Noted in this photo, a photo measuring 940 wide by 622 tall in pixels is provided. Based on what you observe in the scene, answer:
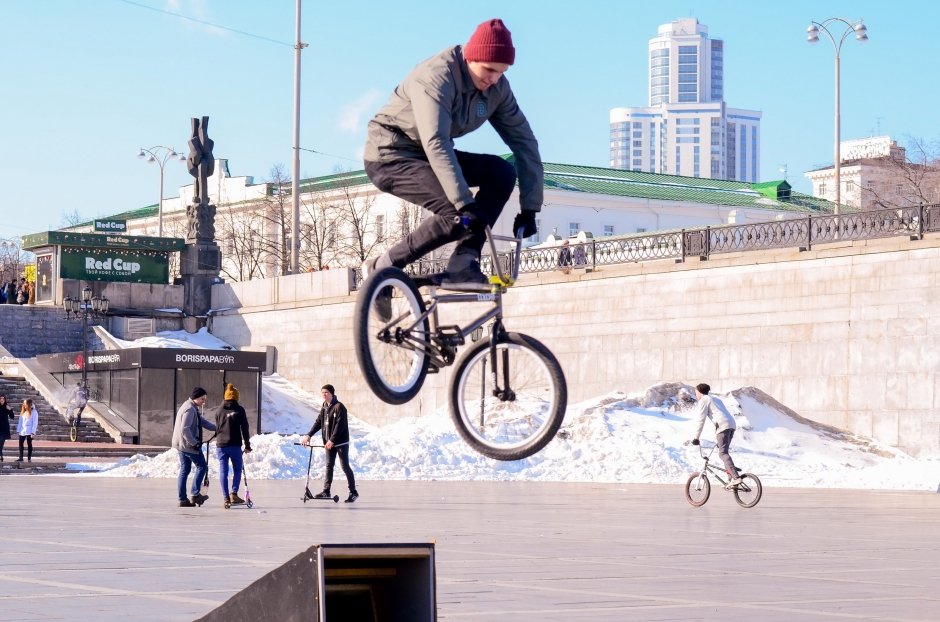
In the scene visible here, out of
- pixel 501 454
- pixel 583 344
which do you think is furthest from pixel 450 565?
pixel 583 344

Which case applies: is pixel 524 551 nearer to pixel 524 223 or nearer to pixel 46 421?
pixel 524 223

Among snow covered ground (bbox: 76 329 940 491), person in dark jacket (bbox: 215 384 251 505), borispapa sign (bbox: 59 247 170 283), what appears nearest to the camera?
person in dark jacket (bbox: 215 384 251 505)

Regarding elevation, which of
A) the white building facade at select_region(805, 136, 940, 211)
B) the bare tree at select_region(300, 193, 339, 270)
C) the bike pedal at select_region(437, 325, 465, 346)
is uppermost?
the white building facade at select_region(805, 136, 940, 211)

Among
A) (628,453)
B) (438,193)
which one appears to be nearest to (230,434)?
(628,453)

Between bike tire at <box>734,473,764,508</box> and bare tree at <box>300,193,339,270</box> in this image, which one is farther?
bare tree at <box>300,193,339,270</box>

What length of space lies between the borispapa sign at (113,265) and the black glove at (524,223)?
199ft

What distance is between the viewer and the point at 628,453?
3844 cm

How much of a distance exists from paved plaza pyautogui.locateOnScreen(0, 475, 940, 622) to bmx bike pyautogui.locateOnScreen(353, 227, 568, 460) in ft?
19.2

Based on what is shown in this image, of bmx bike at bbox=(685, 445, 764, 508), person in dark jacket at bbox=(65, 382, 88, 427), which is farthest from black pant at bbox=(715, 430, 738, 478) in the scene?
person in dark jacket at bbox=(65, 382, 88, 427)

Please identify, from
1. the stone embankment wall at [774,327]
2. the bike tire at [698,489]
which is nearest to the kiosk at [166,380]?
the stone embankment wall at [774,327]

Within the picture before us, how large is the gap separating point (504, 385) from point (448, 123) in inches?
41.3

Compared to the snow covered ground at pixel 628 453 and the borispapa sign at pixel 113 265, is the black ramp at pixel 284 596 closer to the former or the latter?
the snow covered ground at pixel 628 453

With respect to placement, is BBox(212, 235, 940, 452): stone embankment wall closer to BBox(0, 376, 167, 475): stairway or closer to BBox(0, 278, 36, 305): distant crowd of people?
BBox(0, 376, 167, 475): stairway

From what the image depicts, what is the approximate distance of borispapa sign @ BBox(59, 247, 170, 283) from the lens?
2500 inches
